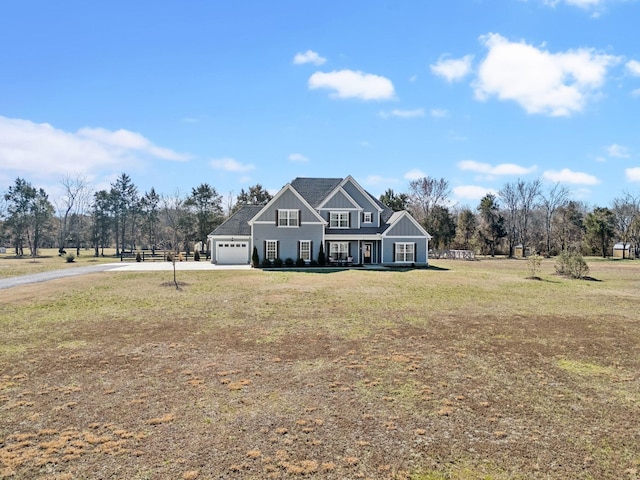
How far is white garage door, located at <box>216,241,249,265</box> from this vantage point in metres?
35.3

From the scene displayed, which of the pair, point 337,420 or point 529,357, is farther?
point 529,357

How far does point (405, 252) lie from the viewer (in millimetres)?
35031

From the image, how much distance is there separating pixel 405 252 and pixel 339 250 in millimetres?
5966

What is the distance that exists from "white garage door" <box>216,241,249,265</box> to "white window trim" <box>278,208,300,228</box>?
15.6ft

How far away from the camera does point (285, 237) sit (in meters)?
33.0

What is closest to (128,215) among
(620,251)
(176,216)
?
(176,216)

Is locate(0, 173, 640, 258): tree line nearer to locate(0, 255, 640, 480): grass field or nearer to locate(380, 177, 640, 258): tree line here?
locate(380, 177, 640, 258): tree line

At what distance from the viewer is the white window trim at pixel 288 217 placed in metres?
33.0

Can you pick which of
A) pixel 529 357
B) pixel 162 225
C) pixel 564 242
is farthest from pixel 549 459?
pixel 162 225

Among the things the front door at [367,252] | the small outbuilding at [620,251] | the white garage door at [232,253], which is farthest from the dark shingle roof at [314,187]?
the small outbuilding at [620,251]

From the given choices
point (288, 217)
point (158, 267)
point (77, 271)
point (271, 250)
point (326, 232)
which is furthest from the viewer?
point (326, 232)

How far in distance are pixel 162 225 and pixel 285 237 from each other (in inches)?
1919

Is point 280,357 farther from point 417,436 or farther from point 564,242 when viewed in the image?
point 564,242

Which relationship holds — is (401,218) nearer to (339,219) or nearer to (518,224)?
(339,219)
